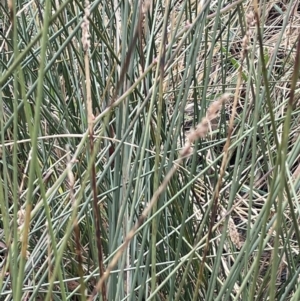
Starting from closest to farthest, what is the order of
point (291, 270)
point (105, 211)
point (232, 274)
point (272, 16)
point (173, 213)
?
1. point (232, 274)
2. point (291, 270)
3. point (173, 213)
4. point (105, 211)
5. point (272, 16)

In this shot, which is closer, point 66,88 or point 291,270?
point 291,270

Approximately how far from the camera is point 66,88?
43.6 inches

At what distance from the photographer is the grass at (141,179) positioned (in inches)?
14.5

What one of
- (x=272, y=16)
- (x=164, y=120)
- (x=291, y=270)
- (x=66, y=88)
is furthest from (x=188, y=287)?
(x=272, y=16)

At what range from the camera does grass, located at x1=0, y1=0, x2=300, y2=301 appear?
0.37 meters

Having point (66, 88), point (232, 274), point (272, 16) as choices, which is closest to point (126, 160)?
point (232, 274)

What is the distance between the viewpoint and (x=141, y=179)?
0.79 m

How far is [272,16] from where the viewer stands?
1.92 m

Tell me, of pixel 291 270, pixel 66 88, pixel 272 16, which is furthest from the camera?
pixel 272 16

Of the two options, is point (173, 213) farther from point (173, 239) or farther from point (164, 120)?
point (164, 120)

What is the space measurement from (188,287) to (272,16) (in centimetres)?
138

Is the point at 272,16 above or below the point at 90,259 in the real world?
above

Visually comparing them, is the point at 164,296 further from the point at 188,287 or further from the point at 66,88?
the point at 66,88

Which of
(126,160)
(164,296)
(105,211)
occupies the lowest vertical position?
(164,296)
